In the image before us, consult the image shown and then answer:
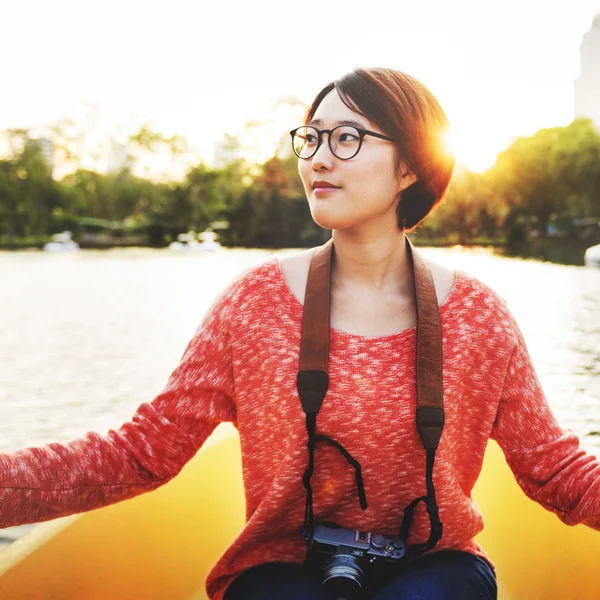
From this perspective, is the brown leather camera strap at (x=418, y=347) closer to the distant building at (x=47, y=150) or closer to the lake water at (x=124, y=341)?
the lake water at (x=124, y=341)

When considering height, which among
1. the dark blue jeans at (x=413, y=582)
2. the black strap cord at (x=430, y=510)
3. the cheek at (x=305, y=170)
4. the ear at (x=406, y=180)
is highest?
the cheek at (x=305, y=170)

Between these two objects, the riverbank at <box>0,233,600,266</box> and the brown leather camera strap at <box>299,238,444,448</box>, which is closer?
the brown leather camera strap at <box>299,238,444,448</box>

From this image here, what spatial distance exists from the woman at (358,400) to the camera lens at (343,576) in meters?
0.02

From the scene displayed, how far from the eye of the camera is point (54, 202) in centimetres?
3712

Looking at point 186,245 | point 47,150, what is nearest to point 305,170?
point 186,245

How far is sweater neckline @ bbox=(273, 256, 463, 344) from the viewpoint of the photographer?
4.15 feet

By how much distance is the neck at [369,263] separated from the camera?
4.41 ft

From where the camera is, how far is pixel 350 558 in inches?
47.8

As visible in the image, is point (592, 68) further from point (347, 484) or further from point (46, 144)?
point (347, 484)

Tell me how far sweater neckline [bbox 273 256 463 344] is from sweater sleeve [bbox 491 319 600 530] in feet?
0.40

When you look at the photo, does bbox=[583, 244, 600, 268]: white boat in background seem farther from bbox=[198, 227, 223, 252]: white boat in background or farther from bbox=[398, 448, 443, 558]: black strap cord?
bbox=[398, 448, 443, 558]: black strap cord

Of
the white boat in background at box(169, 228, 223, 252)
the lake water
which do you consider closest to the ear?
the lake water

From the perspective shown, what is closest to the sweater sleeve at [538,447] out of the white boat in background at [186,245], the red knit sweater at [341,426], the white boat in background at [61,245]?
the red knit sweater at [341,426]

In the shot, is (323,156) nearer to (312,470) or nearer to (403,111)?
(403,111)
